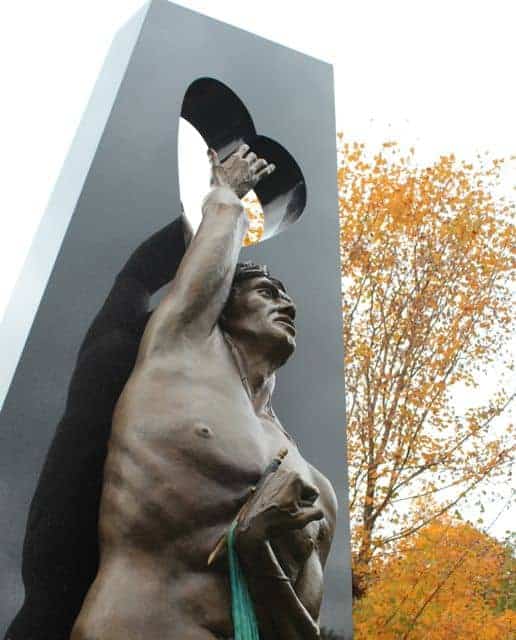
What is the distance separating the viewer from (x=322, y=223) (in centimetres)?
487

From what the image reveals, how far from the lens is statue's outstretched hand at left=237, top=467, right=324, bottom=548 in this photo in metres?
2.64

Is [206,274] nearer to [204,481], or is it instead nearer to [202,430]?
[202,430]

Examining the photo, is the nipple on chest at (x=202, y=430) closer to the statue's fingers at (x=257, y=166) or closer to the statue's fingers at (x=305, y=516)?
the statue's fingers at (x=305, y=516)

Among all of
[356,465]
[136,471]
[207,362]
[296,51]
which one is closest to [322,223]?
[296,51]

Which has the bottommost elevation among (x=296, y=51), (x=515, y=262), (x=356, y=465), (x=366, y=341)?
(x=356, y=465)

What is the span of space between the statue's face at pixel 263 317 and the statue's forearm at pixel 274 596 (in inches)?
42.0

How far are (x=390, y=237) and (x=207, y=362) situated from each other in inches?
397

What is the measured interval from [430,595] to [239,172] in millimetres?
8097

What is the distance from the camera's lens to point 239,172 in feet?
13.3

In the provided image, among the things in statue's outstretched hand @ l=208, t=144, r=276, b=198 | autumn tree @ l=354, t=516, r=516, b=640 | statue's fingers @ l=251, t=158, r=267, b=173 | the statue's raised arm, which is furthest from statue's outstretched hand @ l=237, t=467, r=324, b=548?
autumn tree @ l=354, t=516, r=516, b=640

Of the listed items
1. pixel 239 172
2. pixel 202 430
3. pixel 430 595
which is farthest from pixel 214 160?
pixel 430 595

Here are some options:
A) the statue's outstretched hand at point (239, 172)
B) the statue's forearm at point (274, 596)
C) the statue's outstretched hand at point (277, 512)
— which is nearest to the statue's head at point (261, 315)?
the statue's outstretched hand at point (239, 172)

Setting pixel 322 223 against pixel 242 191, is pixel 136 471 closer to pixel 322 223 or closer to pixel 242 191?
pixel 242 191

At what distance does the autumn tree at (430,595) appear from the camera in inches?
408
